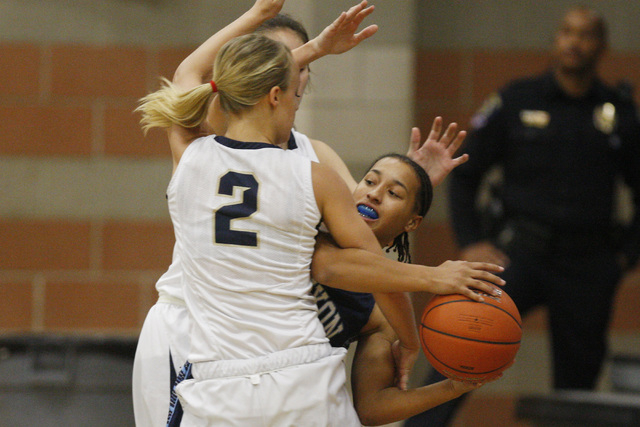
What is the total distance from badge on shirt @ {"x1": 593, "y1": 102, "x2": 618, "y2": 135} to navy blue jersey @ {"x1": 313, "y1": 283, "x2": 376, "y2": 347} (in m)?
2.80

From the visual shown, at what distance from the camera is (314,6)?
5031 mm

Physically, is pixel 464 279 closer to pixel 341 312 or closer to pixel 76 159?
pixel 341 312

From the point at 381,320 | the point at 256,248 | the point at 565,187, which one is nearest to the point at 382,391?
the point at 381,320

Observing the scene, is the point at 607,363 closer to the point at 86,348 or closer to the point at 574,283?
the point at 574,283

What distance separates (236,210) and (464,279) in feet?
2.23

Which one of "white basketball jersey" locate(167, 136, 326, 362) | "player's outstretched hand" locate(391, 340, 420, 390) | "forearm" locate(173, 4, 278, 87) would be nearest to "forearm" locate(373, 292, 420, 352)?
"player's outstretched hand" locate(391, 340, 420, 390)

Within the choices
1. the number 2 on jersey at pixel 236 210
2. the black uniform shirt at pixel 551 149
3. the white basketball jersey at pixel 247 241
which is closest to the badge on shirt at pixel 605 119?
the black uniform shirt at pixel 551 149

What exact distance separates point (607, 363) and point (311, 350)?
3928 mm

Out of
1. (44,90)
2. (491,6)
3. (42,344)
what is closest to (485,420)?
(491,6)

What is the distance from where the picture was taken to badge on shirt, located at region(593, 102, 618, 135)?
5105mm

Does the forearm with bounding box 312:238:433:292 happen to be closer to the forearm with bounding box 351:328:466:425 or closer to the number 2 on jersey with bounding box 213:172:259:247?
Answer: the number 2 on jersey with bounding box 213:172:259:247

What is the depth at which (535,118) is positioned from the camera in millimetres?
5129

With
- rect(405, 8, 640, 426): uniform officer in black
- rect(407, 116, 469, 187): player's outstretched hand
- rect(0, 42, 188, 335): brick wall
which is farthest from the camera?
rect(0, 42, 188, 335): brick wall

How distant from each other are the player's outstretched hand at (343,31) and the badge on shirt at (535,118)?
8.54ft
